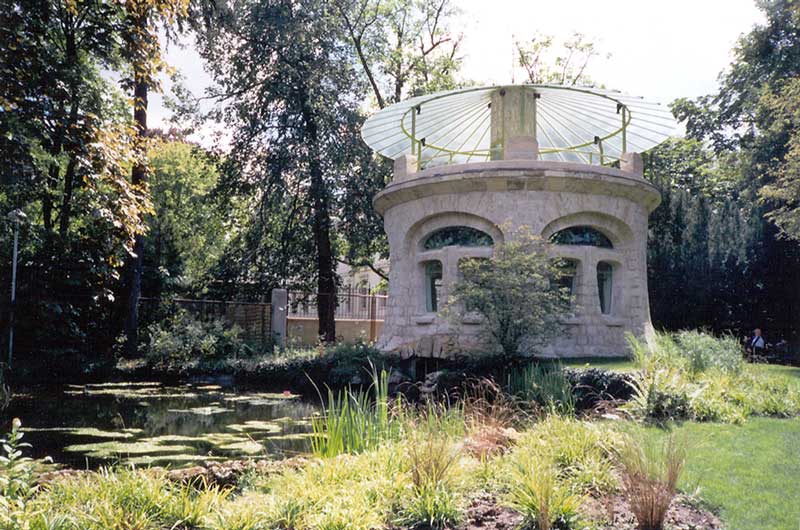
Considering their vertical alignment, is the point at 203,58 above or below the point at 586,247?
above

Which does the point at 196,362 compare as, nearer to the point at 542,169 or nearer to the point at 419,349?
the point at 419,349

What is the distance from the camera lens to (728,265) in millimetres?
20484

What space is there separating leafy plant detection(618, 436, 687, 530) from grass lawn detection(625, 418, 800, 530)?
1.70ft

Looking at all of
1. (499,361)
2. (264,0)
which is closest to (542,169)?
(499,361)

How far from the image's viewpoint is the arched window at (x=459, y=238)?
49.4 feet

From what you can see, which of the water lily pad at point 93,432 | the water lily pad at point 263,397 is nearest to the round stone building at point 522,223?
the water lily pad at point 263,397

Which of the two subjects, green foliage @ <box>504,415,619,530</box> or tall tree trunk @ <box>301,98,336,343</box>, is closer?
green foliage @ <box>504,415,619,530</box>

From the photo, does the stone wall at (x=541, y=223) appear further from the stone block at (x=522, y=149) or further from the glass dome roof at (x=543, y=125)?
the glass dome roof at (x=543, y=125)

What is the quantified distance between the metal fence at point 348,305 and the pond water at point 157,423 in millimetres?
7202

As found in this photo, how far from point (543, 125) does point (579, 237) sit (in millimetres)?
6817

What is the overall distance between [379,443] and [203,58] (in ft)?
63.0

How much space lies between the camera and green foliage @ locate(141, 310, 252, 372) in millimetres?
16359

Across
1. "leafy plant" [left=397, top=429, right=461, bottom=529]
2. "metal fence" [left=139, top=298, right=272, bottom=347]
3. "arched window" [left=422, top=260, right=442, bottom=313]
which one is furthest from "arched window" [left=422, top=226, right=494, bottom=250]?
"leafy plant" [left=397, top=429, right=461, bottom=529]

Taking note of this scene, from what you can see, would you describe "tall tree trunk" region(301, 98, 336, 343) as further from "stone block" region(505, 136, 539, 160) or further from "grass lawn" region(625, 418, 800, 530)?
"grass lawn" region(625, 418, 800, 530)
